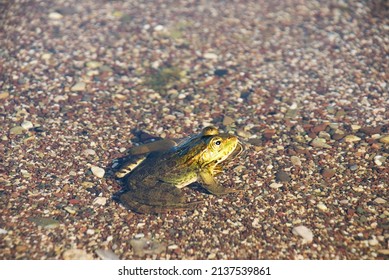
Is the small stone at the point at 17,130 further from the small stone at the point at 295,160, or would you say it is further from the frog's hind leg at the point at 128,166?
the small stone at the point at 295,160

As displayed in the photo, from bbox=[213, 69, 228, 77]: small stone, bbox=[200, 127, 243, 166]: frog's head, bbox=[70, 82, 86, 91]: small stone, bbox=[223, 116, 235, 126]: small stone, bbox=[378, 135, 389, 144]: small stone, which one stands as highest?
bbox=[200, 127, 243, 166]: frog's head

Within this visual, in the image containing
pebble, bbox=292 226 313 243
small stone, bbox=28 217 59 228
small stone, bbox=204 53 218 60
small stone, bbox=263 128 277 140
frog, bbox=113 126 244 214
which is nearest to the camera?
pebble, bbox=292 226 313 243

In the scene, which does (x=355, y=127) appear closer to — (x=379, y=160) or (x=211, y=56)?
(x=379, y=160)

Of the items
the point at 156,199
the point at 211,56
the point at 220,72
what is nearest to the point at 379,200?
the point at 156,199

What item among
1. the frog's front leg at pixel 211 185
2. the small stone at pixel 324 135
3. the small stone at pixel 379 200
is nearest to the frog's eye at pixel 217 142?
the frog's front leg at pixel 211 185

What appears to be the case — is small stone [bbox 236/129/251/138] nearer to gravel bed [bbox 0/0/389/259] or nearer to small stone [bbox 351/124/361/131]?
gravel bed [bbox 0/0/389/259]

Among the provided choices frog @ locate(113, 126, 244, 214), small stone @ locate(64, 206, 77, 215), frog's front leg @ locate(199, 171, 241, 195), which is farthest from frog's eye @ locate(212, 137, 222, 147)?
small stone @ locate(64, 206, 77, 215)
